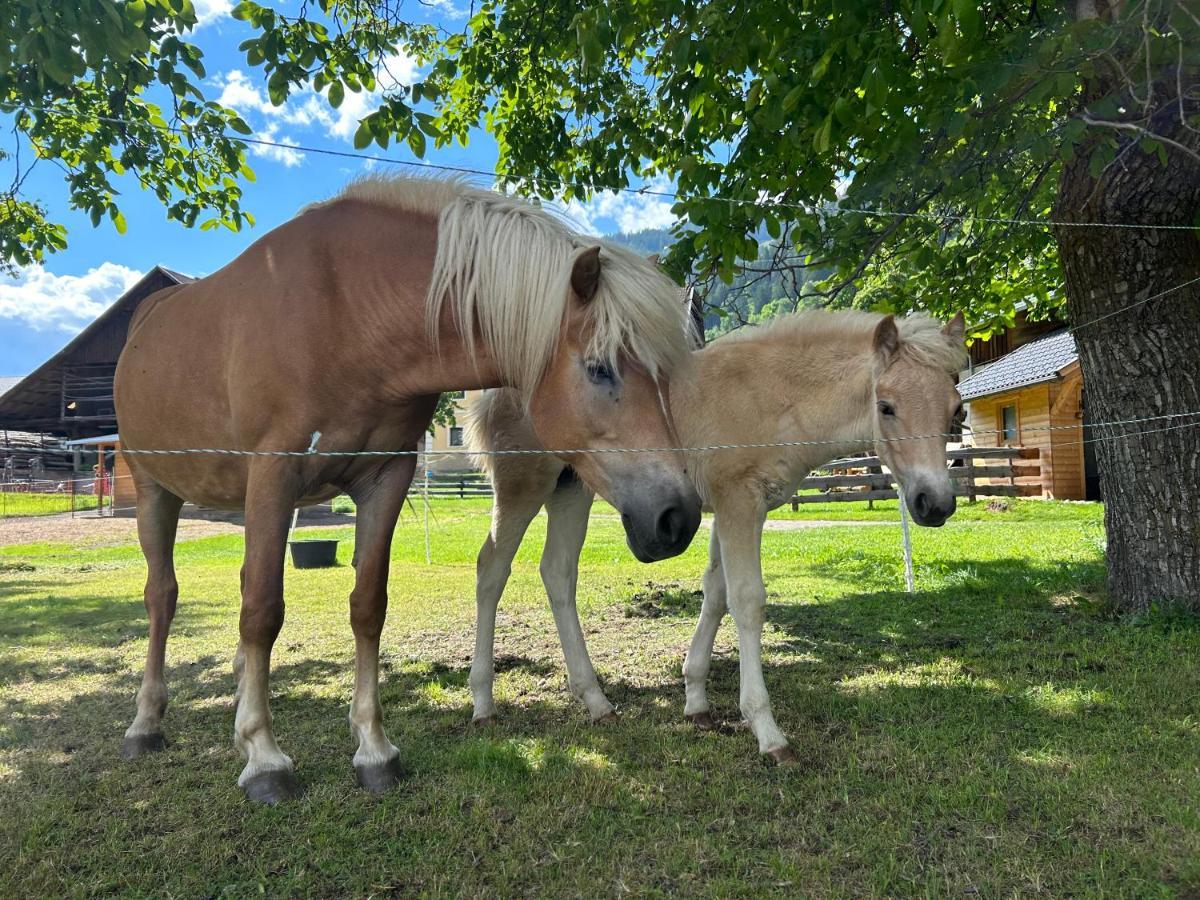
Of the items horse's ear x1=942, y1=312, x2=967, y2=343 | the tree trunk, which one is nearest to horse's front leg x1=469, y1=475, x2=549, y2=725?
horse's ear x1=942, y1=312, x2=967, y2=343

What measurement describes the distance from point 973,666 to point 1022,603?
1947mm

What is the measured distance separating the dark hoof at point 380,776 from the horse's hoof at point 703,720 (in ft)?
4.74

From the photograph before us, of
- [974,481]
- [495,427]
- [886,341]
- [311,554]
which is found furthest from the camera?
[974,481]

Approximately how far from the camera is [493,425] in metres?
4.17

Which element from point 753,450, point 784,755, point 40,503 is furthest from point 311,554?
point 784,755

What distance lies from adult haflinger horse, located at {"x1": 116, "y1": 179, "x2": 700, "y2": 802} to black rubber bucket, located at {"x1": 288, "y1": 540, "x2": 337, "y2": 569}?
305 inches

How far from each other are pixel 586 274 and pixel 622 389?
432 mm

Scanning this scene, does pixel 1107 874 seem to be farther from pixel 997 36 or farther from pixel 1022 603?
pixel 997 36

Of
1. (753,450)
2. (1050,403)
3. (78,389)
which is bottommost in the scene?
(753,450)

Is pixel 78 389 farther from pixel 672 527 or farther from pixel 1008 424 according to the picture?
pixel 1008 424

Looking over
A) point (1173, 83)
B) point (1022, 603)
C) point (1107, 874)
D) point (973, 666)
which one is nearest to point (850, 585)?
point (1022, 603)

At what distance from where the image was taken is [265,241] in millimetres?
3131

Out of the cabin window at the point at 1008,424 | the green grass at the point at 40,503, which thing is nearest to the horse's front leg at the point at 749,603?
the green grass at the point at 40,503

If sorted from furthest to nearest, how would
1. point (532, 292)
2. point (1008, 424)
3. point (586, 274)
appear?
point (1008, 424), point (532, 292), point (586, 274)
